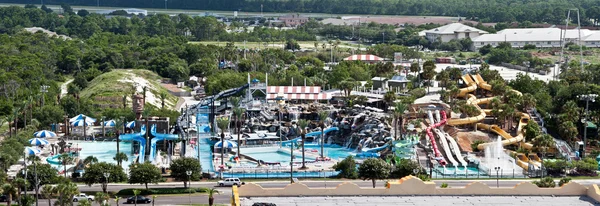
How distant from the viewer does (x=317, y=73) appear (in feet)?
449

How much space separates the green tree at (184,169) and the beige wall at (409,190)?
2704 cm

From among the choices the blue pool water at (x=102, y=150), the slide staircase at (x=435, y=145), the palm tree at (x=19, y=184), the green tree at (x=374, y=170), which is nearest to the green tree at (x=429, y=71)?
the slide staircase at (x=435, y=145)

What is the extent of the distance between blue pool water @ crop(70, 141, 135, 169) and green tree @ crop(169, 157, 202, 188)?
36.6 feet

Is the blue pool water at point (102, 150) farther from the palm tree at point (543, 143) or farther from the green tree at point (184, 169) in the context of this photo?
the palm tree at point (543, 143)

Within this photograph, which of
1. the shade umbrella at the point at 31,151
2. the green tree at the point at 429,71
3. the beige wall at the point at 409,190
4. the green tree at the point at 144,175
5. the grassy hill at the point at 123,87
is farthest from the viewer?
the green tree at the point at 429,71

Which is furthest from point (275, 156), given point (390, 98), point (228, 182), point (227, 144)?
point (228, 182)

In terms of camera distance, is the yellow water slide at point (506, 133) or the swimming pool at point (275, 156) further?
the yellow water slide at point (506, 133)

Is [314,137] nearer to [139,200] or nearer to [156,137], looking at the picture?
[156,137]

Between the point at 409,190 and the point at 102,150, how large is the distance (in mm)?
50864

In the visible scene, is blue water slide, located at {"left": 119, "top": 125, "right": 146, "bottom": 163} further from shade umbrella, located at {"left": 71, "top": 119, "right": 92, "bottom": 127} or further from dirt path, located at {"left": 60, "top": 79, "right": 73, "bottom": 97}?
dirt path, located at {"left": 60, "top": 79, "right": 73, "bottom": 97}

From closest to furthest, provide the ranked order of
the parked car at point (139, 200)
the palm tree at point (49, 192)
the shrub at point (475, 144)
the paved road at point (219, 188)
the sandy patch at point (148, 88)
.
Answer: the palm tree at point (49, 192), the parked car at point (139, 200), the paved road at point (219, 188), the shrub at point (475, 144), the sandy patch at point (148, 88)

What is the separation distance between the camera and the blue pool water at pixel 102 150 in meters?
88.7

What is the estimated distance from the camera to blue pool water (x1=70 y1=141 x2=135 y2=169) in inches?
3492

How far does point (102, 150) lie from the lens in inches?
3669
